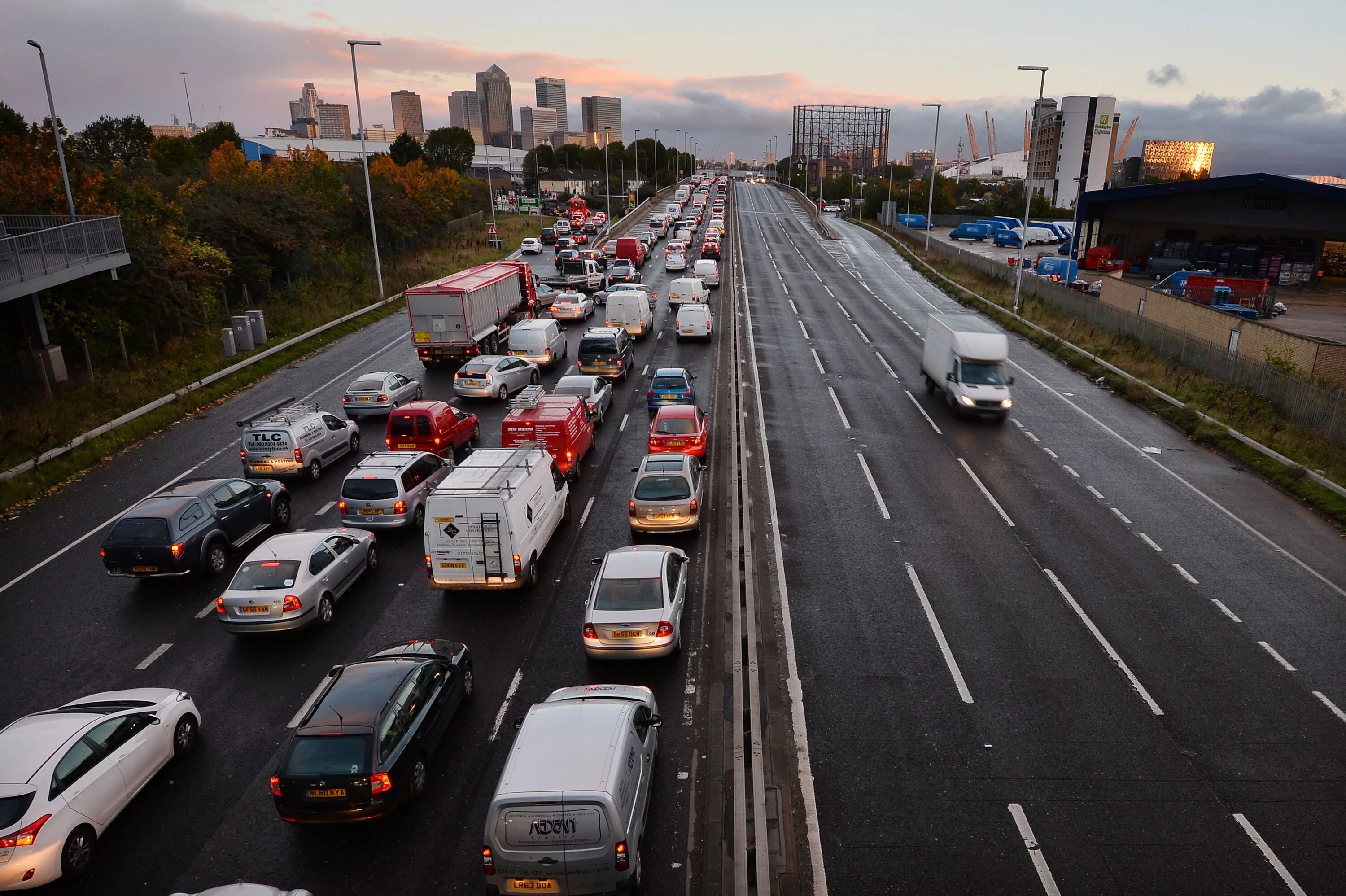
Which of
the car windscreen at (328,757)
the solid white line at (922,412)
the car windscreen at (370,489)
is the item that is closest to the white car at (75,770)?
the car windscreen at (328,757)

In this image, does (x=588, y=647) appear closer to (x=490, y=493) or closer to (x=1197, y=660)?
(x=490, y=493)

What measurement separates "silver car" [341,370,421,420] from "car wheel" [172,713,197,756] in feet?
53.4

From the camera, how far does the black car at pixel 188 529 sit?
15727mm

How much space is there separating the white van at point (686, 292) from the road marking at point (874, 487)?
23.1 m

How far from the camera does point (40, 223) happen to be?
2888 centimetres

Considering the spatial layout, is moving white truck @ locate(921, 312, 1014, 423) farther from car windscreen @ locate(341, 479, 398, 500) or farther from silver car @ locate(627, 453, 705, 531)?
car windscreen @ locate(341, 479, 398, 500)

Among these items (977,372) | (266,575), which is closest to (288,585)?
(266,575)

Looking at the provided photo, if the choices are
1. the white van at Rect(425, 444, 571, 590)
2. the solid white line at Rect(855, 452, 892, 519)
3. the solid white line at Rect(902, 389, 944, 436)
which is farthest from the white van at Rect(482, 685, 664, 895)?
the solid white line at Rect(902, 389, 944, 436)

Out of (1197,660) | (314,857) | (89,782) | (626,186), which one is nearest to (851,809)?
(314,857)

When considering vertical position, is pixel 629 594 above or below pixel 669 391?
below

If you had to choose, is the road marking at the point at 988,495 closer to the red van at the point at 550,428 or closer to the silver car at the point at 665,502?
the silver car at the point at 665,502

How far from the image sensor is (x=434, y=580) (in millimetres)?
15086

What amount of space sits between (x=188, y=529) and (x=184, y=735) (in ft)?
20.0

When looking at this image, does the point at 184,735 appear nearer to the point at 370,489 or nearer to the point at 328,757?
the point at 328,757
